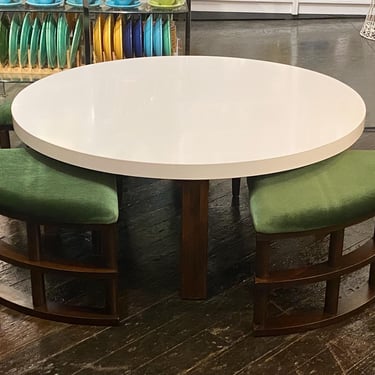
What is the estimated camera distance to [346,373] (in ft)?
6.43

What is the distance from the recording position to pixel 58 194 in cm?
195

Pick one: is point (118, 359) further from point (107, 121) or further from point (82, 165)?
point (107, 121)

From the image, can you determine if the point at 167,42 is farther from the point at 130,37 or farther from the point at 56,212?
the point at 56,212

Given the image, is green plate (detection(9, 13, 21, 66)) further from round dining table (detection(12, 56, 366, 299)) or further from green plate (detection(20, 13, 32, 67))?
round dining table (detection(12, 56, 366, 299))

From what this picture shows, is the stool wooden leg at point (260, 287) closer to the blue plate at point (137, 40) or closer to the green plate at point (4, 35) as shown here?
the blue plate at point (137, 40)

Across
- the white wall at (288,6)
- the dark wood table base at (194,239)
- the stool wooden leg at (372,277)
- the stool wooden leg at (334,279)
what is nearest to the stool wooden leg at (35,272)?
the dark wood table base at (194,239)

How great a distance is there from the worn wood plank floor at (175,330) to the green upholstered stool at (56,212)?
0.06 metres

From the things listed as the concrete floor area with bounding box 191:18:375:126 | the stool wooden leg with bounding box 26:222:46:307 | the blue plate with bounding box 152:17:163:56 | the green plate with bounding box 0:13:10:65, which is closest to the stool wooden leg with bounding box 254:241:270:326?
the stool wooden leg with bounding box 26:222:46:307

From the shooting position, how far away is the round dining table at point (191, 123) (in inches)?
77.7

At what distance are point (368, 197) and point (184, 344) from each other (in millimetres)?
Result: 683

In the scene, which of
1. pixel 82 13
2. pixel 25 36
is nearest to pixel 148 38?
pixel 82 13

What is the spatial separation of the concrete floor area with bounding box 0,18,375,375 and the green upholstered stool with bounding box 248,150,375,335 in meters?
0.07

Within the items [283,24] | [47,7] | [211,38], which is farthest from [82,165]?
[283,24]

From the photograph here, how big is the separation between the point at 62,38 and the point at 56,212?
1.71 meters
